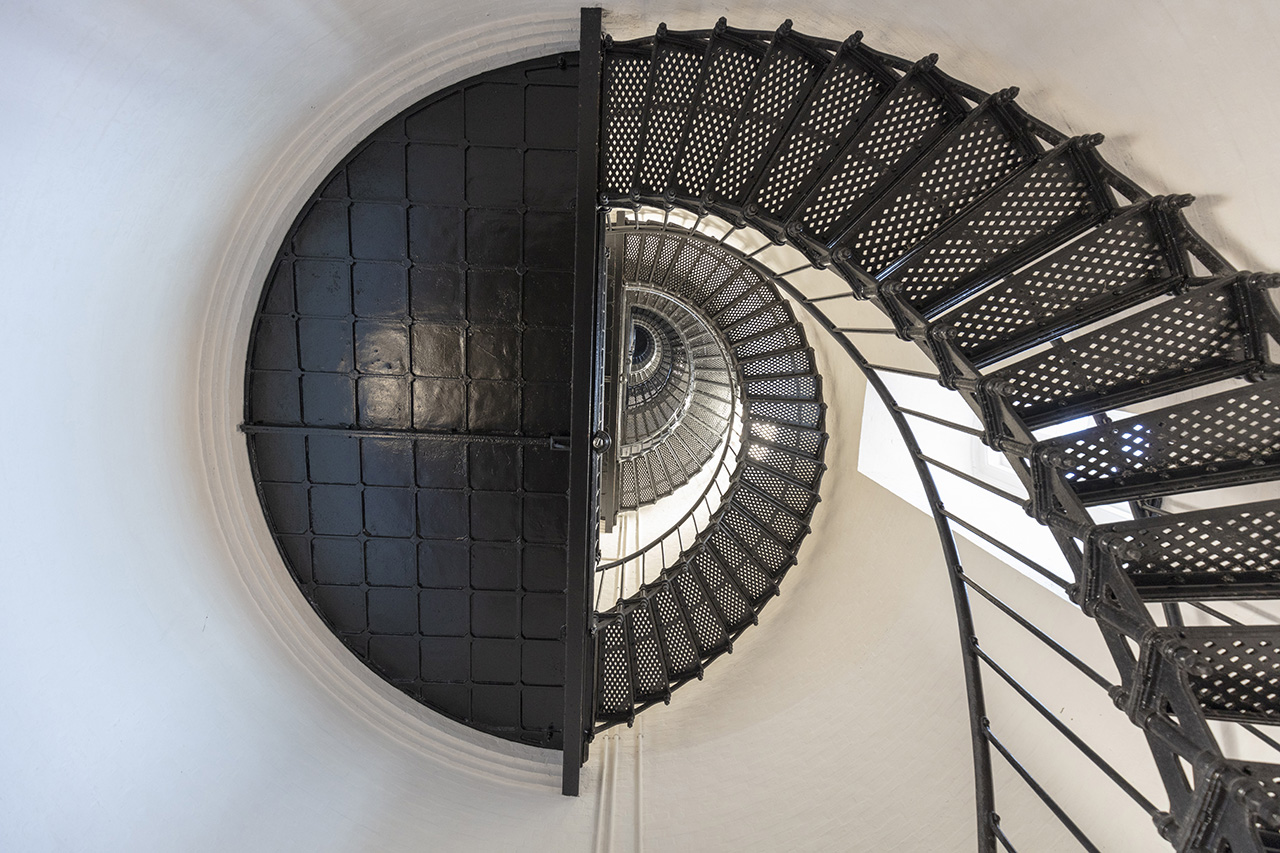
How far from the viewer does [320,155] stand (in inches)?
179

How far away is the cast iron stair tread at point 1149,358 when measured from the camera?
257 centimetres

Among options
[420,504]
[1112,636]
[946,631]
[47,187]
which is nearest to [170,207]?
[47,187]

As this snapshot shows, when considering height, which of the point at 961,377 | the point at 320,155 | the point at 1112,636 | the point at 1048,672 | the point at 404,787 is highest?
the point at 320,155

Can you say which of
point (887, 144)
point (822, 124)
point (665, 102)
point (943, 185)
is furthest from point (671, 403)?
point (943, 185)

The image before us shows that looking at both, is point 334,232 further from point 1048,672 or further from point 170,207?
point 1048,672

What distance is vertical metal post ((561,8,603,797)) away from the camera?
387cm

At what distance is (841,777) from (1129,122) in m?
4.48

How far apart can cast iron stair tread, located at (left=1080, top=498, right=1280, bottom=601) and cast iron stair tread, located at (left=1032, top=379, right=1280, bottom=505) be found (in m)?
0.19

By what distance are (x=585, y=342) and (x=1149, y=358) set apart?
2810 mm

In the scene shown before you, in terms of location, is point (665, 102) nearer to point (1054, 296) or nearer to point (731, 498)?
point (1054, 296)

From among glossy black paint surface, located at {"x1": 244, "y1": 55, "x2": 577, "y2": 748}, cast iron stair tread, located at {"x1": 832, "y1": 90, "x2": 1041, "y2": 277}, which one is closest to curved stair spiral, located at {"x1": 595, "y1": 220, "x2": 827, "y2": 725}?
glossy black paint surface, located at {"x1": 244, "y1": 55, "x2": 577, "y2": 748}

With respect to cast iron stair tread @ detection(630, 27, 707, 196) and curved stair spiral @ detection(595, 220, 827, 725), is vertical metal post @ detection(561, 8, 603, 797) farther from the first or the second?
curved stair spiral @ detection(595, 220, 827, 725)

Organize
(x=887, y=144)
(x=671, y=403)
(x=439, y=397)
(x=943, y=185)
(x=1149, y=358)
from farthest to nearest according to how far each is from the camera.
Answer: (x=671, y=403) < (x=439, y=397) < (x=887, y=144) < (x=943, y=185) < (x=1149, y=358)

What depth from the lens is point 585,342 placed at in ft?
13.0
